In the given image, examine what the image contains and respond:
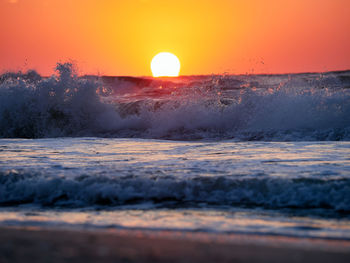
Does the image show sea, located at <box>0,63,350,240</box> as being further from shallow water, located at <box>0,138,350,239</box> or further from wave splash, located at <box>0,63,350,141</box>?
wave splash, located at <box>0,63,350,141</box>

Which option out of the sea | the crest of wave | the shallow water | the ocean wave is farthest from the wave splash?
the ocean wave

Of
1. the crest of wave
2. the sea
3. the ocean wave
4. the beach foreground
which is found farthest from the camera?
the crest of wave

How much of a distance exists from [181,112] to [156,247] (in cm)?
786

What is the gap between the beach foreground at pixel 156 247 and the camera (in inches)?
55.1

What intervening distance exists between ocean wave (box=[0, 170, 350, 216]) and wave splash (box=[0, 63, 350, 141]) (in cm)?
468

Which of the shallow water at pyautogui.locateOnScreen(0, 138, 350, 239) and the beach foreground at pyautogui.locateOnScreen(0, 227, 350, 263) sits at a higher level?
the beach foreground at pyautogui.locateOnScreen(0, 227, 350, 263)

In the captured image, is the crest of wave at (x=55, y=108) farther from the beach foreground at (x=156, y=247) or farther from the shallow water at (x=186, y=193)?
the beach foreground at (x=156, y=247)

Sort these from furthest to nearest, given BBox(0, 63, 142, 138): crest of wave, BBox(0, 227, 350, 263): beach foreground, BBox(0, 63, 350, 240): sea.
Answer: BBox(0, 63, 142, 138): crest of wave
BBox(0, 63, 350, 240): sea
BBox(0, 227, 350, 263): beach foreground

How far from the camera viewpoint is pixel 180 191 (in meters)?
2.61

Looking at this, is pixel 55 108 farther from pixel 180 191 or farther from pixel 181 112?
pixel 180 191

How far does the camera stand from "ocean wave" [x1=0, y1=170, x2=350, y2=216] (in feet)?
7.95

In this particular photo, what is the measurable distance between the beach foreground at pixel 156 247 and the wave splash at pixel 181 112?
18.8 feet

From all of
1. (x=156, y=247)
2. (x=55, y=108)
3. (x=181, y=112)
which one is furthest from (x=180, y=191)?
(x=55, y=108)

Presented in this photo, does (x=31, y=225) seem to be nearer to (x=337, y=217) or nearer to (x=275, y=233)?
(x=275, y=233)
